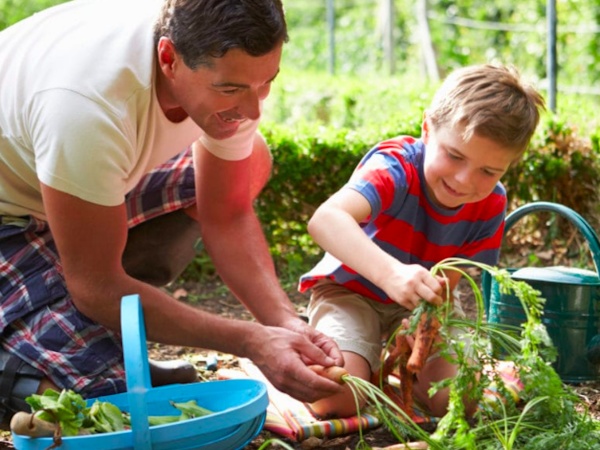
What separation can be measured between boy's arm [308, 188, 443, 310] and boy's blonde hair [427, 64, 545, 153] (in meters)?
0.39

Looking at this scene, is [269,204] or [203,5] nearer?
[203,5]

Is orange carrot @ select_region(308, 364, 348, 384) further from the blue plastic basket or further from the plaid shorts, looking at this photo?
the plaid shorts

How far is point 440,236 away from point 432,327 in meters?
0.72

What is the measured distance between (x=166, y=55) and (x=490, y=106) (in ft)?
3.29

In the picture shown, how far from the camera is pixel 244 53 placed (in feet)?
8.25

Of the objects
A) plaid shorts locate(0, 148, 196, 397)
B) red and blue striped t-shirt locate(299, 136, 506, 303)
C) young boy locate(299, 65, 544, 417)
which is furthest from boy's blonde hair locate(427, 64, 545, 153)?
plaid shorts locate(0, 148, 196, 397)

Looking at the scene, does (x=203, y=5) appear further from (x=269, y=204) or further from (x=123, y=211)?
(x=269, y=204)

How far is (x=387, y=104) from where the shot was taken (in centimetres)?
707

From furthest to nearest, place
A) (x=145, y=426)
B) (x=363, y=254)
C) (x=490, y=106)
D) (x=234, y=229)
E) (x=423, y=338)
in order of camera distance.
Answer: (x=234, y=229) < (x=490, y=106) < (x=363, y=254) < (x=423, y=338) < (x=145, y=426)

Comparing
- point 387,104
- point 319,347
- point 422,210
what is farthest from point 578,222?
point 387,104

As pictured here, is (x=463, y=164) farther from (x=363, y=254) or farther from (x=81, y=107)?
(x=81, y=107)

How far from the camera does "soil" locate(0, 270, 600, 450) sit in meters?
2.81

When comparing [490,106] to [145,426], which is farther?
[490,106]

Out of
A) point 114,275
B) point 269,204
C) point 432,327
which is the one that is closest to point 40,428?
point 114,275
